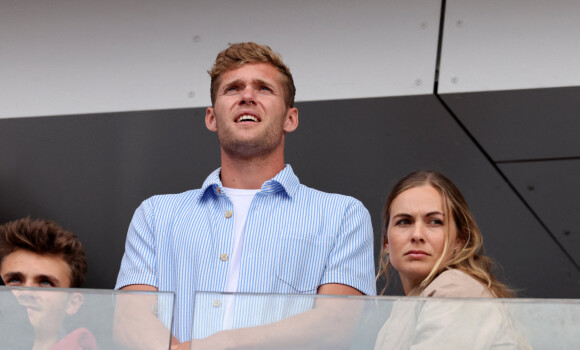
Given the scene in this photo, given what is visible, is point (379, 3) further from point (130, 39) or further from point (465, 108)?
point (130, 39)

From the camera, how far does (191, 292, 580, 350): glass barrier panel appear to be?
4.11 ft

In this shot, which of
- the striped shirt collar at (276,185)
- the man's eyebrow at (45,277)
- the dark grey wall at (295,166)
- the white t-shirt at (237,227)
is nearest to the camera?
the white t-shirt at (237,227)

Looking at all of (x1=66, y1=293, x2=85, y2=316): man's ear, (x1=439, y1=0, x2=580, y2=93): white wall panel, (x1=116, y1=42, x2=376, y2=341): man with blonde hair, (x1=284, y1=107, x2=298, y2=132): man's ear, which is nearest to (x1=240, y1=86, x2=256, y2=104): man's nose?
(x1=116, y1=42, x2=376, y2=341): man with blonde hair

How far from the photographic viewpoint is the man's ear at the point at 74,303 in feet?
4.33

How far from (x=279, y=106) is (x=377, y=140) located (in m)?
0.78

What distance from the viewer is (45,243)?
7.48ft

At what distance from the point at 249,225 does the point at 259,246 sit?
0.19 feet

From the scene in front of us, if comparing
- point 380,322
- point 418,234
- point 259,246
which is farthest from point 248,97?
point 380,322

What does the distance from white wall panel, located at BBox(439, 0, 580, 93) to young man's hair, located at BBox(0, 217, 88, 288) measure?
116cm

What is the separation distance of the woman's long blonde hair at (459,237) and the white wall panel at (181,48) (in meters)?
0.81

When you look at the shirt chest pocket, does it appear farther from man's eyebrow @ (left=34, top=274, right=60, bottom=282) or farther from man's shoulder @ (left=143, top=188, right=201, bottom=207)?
man's eyebrow @ (left=34, top=274, right=60, bottom=282)

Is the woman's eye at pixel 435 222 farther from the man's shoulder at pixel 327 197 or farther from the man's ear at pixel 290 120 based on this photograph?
the man's ear at pixel 290 120

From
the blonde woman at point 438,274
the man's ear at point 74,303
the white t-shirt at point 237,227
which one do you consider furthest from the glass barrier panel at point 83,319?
the white t-shirt at point 237,227

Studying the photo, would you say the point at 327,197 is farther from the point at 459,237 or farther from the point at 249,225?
the point at 459,237
